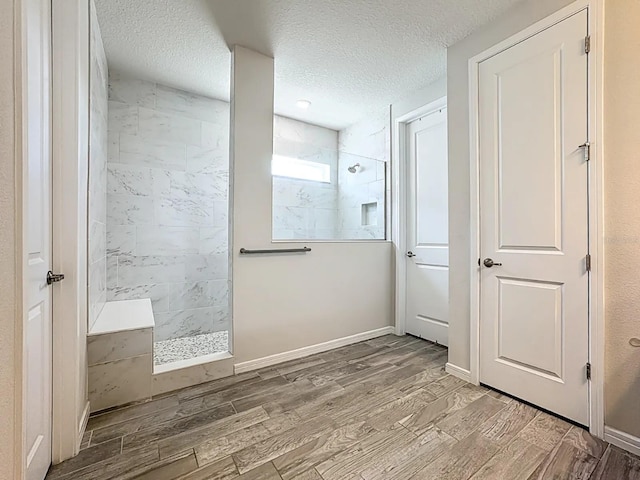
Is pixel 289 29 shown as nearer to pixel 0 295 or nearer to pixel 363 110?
pixel 363 110

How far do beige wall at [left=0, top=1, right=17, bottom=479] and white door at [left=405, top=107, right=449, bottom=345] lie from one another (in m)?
2.82

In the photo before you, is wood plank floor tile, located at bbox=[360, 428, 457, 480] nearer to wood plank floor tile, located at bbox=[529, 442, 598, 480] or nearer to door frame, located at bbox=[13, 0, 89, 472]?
wood plank floor tile, located at bbox=[529, 442, 598, 480]

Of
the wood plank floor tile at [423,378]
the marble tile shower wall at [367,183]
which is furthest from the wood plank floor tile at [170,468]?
the marble tile shower wall at [367,183]

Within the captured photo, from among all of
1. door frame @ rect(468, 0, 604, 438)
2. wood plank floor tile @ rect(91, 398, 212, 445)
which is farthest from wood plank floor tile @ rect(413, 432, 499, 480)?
wood plank floor tile @ rect(91, 398, 212, 445)

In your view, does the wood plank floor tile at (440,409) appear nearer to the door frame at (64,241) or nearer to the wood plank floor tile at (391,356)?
the wood plank floor tile at (391,356)

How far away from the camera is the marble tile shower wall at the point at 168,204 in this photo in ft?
8.86

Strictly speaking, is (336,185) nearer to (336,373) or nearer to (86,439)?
(336,373)

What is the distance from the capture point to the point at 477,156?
2.08 meters

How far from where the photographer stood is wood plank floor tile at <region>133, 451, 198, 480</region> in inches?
50.6

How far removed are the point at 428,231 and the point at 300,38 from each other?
80.5 inches

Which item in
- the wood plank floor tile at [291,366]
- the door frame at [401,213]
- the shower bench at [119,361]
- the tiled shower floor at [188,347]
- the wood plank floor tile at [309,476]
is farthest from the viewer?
the door frame at [401,213]

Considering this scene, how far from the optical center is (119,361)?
183cm

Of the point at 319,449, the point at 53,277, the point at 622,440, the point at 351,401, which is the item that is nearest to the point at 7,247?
the point at 53,277

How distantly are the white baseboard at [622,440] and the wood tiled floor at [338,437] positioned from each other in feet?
0.16
